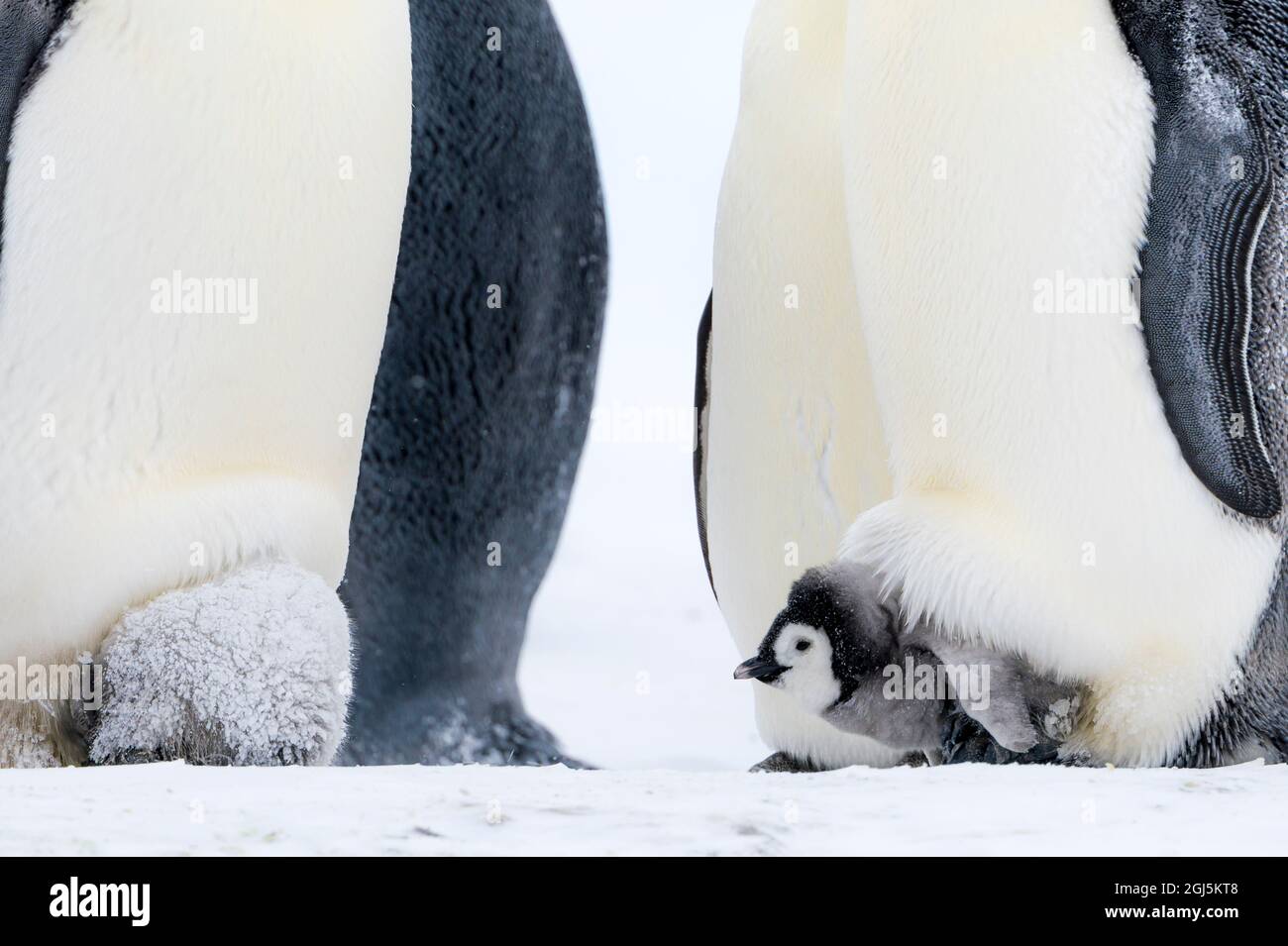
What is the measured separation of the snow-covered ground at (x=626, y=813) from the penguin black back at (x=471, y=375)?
0.78 meters

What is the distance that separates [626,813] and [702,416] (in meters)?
1.05

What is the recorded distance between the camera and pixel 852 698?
1.39 meters

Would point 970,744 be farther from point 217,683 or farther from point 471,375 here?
point 471,375

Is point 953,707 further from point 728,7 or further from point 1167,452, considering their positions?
point 728,7

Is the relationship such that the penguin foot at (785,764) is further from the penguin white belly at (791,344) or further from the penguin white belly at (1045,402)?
the penguin white belly at (1045,402)

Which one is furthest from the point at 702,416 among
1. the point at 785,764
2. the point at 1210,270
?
the point at 1210,270

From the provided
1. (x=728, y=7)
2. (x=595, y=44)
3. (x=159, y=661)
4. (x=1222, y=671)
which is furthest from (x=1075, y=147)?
(x=728, y=7)

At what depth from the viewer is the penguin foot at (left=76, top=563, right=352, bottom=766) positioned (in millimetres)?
1329

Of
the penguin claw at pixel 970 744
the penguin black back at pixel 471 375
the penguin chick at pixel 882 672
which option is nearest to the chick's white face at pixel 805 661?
the penguin chick at pixel 882 672

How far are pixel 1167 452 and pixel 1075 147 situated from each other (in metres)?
0.26

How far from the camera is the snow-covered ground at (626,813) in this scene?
84 cm

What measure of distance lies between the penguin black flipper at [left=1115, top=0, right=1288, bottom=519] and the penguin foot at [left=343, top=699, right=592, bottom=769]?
0.82 metres

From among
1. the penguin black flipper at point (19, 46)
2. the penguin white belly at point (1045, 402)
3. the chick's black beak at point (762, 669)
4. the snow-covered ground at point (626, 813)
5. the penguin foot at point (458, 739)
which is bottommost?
the penguin foot at point (458, 739)

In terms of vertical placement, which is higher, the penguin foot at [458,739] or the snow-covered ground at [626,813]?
the snow-covered ground at [626,813]
